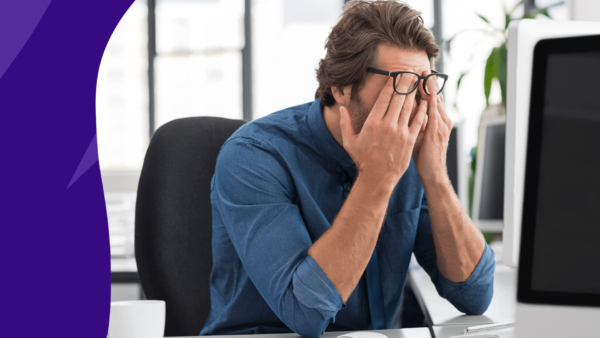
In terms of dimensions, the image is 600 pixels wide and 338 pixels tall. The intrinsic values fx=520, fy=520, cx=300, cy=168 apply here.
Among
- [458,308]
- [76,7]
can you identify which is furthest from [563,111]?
[458,308]

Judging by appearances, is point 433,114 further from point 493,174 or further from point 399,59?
point 493,174

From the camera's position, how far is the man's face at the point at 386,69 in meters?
1.06

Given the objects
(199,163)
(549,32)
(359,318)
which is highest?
(549,32)

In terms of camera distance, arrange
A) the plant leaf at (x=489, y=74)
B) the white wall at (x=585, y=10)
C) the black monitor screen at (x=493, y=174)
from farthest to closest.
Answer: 1. the plant leaf at (x=489, y=74)
2. the black monitor screen at (x=493, y=174)
3. the white wall at (x=585, y=10)

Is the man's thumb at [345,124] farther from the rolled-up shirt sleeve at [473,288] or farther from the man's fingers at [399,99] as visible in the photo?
the rolled-up shirt sleeve at [473,288]

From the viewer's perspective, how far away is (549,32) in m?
0.75

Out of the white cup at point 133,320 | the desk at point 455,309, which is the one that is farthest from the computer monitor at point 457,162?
the white cup at point 133,320

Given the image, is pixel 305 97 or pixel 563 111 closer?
pixel 563 111

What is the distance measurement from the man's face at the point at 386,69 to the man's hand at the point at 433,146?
0.02 meters

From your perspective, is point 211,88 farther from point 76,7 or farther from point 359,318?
point 76,7

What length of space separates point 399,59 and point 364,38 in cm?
9

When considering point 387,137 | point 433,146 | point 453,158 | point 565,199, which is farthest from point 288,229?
point 453,158

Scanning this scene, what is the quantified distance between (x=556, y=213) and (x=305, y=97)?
11.9 feet

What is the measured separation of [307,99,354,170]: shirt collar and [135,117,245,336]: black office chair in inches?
10.3
